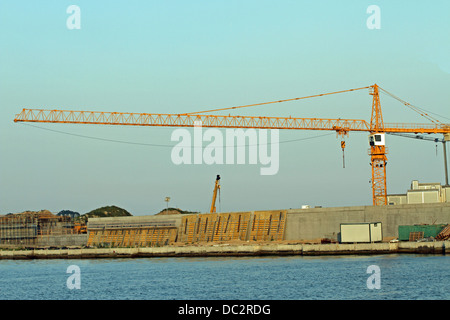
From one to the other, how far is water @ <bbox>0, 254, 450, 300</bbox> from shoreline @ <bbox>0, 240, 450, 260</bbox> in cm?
588

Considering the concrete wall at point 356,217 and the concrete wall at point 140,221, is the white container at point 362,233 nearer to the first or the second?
the concrete wall at point 356,217

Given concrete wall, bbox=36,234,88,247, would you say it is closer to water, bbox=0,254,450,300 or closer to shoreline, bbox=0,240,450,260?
shoreline, bbox=0,240,450,260

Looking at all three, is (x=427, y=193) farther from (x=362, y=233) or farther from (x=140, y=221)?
(x=140, y=221)

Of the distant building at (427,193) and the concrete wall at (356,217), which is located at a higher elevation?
the distant building at (427,193)

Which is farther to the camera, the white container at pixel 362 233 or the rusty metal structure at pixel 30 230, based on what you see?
the rusty metal structure at pixel 30 230

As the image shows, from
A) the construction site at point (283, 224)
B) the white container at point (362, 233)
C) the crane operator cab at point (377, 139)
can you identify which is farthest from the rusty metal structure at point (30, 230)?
the white container at point (362, 233)

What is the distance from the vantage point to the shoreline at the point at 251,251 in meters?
116

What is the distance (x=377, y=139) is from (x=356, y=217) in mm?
42803

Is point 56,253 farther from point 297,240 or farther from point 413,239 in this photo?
point 413,239

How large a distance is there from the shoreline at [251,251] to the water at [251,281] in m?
5.88

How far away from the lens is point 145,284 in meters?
83.9
